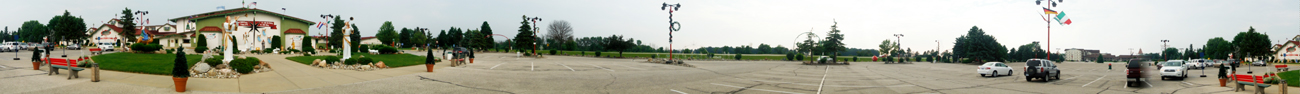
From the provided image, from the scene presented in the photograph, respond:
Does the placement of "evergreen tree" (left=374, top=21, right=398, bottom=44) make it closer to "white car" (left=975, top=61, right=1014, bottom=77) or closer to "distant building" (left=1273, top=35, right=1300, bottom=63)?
"white car" (left=975, top=61, right=1014, bottom=77)

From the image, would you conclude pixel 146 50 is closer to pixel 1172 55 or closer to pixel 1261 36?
pixel 1261 36

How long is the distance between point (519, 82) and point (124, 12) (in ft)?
209

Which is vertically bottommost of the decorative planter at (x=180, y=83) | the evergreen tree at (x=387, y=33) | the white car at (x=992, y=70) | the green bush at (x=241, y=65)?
the white car at (x=992, y=70)

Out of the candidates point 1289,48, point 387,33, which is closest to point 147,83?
point 1289,48

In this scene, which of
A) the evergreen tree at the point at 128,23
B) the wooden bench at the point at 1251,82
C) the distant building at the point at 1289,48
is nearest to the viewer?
the wooden bench at the point at 1251,82

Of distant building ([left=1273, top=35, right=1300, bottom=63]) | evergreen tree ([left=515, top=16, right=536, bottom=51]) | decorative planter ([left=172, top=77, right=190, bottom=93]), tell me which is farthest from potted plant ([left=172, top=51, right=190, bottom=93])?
evergreen tree ([left=515, top=16, right=536, bottom=51])

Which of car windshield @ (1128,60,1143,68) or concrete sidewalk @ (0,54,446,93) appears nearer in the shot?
concrete sidewalk @ (0,54,446,93)

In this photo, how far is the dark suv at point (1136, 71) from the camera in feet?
40.8

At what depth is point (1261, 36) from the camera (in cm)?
4341

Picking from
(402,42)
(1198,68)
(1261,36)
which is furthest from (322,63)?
(402,42)

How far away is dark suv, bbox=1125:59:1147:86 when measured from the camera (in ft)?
40.8

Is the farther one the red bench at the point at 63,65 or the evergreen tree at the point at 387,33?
the evergreen tree at the point at 387,33

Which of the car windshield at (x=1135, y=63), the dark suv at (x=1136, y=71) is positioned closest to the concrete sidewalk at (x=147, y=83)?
the car windshield at (x=1135, y=63)

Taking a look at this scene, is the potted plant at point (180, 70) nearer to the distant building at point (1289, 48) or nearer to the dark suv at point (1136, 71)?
the dark suv at point (1136, 71)
